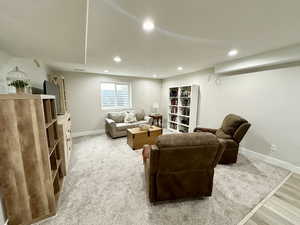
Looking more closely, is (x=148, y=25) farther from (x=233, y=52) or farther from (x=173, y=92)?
(x=173, y=92)

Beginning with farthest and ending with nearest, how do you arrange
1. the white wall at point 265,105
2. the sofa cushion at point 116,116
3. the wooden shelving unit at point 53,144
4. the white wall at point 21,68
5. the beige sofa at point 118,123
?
the sofa cushion at point 116,116
the beige sofa at point 118,123
the white wall at point 265,105
the white wall at point 21,68
the wooden shelving unit at point 53,144

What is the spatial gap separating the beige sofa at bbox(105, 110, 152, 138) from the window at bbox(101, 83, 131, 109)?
1.99 ft

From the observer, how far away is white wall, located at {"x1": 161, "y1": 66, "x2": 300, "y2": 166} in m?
2.34

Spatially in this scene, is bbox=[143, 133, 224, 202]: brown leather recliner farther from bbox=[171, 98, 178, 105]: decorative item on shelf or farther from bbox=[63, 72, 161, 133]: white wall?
bbox=[63, 72, 161, 133]: white wall

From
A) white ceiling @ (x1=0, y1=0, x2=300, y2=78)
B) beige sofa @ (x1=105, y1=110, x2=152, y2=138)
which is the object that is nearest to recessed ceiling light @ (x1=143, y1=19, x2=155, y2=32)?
white ceiling @ (x1=0, y1=0, x2=300, y2=78)

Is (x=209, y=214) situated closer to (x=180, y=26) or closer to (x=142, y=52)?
(x=180, y=26)

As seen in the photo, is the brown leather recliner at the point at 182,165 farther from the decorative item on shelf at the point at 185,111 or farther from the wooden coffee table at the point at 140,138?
the decorative item on shelf at the point at 185,111

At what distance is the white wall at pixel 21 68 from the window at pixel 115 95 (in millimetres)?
2062

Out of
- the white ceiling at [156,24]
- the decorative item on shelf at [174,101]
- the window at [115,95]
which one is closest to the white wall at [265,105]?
the white ceiling at [156,24]

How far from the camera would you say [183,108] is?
4.72 m

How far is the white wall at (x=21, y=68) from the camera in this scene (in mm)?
1788

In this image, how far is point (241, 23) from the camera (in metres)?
1.49

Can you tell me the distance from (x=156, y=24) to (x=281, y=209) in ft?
9.21

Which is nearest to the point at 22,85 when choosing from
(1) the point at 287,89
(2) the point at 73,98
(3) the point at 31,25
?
(3) the point at 31,25
